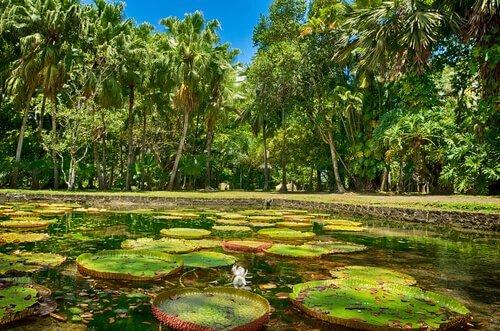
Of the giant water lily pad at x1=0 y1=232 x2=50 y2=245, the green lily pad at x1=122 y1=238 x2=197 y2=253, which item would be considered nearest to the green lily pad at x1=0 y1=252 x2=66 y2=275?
the giant water lily pad at x1=0 y1=232 x2=50 y2=245

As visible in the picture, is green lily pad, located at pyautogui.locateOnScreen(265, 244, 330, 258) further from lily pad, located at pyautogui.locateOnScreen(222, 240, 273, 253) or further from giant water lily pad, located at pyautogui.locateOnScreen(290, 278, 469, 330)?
giant water lily pad, located at pyautogui.locateOnScreen(290, 278, 469, 330)

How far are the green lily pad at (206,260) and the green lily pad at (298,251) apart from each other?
3.44ft

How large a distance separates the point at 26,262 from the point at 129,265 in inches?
64.1

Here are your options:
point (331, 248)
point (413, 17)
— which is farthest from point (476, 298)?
point (413, 17)

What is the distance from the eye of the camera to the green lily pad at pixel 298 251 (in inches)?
279

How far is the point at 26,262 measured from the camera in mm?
6012

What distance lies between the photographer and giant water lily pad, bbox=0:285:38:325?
3705 mm

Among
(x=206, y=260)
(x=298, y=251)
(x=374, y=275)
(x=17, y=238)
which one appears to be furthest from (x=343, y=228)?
(x=17, y=238)

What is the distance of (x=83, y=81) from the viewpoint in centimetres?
2697

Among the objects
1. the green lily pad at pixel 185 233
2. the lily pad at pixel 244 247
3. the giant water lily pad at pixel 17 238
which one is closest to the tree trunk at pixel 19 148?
the giant water lily pad at pixel 17 238

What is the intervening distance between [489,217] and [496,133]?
5.47 metres

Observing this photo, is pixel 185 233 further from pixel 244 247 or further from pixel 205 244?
pixel 244 247

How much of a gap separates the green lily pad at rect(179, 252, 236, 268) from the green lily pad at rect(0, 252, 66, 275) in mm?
1934

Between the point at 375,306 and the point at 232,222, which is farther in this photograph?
the point at 232,222
